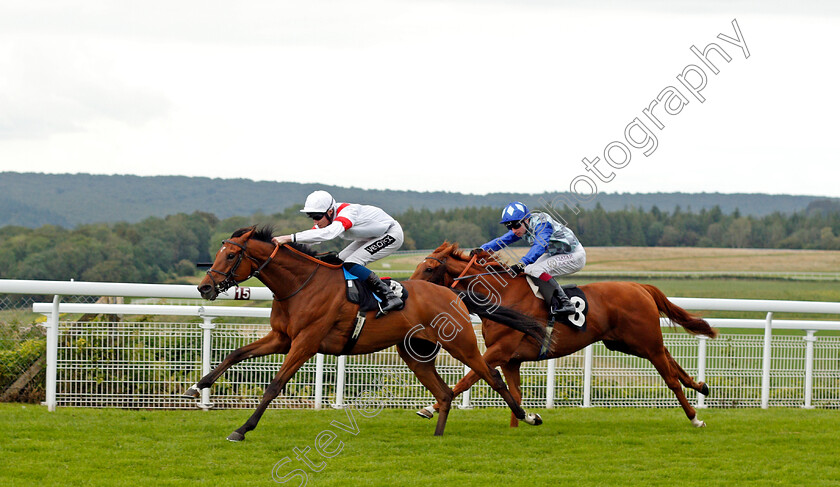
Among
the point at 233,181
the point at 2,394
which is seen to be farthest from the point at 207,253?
the point at 233,181

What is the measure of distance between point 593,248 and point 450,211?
8.57m

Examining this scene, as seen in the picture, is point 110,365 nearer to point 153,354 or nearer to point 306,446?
point 153,354

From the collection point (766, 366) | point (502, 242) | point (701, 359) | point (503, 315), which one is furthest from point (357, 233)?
point (766, 366)

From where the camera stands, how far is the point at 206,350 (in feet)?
23.6

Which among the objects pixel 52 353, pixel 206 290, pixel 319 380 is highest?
pixel 206 290

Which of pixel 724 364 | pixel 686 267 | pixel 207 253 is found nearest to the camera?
pixel 724 364

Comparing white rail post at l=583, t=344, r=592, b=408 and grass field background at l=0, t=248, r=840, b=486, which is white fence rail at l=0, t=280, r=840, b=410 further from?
grass field background at l=0, t=248, r=840, b=486

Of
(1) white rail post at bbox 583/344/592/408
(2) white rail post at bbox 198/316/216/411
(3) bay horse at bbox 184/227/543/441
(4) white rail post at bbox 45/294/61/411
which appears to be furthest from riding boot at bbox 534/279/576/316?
(4) white rail post at bbox 45/294/61/411

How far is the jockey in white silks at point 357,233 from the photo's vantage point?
232 inches

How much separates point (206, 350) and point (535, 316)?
2.71m

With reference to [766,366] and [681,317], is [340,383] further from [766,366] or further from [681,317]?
[766,366]

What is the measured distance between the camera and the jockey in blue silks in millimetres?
6719

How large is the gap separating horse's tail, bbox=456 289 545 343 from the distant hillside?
76.9 m

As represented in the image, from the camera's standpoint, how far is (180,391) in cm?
725
